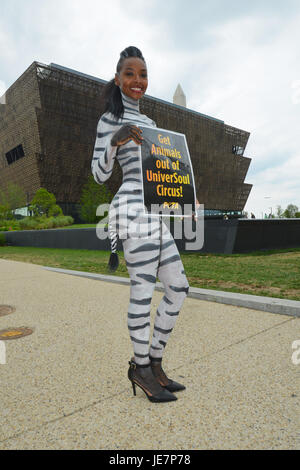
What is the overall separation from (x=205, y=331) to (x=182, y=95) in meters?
89.2

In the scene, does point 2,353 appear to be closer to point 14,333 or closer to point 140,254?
point 14,333

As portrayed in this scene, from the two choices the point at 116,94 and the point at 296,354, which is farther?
the point at 296,354

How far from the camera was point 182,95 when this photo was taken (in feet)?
279

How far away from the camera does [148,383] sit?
92.6 inches

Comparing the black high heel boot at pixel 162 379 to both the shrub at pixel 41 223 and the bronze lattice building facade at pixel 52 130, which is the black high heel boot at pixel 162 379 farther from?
the bronze lattice building facade at pixel 52 130

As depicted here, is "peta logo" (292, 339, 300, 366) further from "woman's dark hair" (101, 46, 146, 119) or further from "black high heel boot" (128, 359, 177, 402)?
"woman's dark hair" (101, 46, 146, 119)

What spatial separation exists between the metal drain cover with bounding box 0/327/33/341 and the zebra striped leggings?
2135 millimetres

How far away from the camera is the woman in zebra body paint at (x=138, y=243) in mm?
2318

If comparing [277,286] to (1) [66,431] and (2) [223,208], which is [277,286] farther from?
(2) [223,208]

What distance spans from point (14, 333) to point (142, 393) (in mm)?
2189

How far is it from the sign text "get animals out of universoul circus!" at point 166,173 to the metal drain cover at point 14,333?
256cm

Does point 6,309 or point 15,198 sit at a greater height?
point 15,198

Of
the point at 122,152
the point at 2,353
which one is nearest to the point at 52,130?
the point at 2,353
